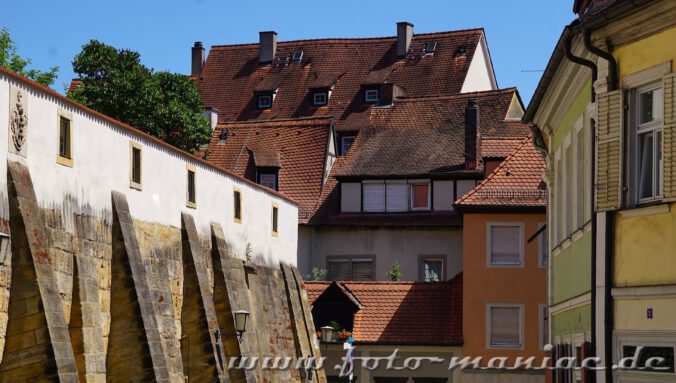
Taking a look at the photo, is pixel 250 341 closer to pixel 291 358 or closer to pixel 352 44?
pixel 291 358

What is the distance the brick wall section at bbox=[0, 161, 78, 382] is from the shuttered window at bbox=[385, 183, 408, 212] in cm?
3390

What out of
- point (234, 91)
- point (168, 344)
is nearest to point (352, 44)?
point (234, 91)

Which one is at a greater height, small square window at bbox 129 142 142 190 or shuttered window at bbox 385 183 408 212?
shuttered window at bbox 385 183 408 212

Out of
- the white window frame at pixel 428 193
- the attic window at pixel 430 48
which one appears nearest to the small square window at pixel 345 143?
the white window frame at pixel 428 193

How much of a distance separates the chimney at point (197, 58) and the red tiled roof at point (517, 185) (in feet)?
110

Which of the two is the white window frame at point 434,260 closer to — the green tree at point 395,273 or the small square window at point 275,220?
the green tree at point 395,273

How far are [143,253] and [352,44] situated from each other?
43885 millimetres

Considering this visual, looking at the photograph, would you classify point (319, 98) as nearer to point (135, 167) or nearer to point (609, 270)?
point (135, 167)

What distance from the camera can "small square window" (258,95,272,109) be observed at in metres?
69.4

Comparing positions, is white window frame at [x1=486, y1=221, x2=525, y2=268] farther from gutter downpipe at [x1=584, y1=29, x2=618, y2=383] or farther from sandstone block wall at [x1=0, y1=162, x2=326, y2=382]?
gutter downpipe at [x1=584, y1=29, x2=618, y2=383]

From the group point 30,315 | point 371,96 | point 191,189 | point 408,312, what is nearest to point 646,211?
point 30,315

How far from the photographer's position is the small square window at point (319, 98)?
67625 mm

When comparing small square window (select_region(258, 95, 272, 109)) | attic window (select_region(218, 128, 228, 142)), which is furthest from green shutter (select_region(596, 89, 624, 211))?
small square window (select_region(258, 95, 272, 109))

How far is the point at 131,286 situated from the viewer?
25.7 m
